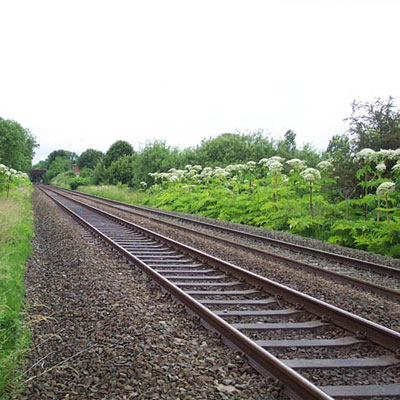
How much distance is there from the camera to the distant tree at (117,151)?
228 ft

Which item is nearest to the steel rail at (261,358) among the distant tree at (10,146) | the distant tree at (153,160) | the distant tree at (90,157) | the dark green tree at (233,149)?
the dark green tree at (233,149)

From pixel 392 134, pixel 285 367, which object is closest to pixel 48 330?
pixel 285 367

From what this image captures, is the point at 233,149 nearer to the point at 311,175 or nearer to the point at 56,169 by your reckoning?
the point at 311,175

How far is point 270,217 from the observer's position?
16734 millimetres

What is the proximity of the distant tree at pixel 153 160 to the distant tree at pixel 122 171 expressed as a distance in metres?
13.8

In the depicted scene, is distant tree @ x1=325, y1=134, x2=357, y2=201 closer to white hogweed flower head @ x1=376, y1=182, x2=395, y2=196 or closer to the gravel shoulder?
white hogweed flower head @ x1=376, y1=182, x2=395, y2=196

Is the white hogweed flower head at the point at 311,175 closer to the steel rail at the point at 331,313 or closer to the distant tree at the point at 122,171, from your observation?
the steel rail at the point at 331,313

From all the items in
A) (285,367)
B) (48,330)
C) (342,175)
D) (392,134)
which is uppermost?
(392,134)

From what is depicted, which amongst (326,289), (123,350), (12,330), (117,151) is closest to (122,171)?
(117,151)

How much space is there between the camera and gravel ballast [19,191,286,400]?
3.75 m

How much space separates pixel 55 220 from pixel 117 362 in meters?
14.0

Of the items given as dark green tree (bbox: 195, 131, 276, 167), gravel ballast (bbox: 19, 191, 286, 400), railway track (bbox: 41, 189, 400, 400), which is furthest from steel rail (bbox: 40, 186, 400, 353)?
dark green tree (bbox: 195, 131, 276, 167)

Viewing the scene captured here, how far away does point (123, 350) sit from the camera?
4535 millimetres

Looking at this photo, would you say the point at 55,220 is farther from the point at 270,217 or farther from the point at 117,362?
Result: the point at 117,362
